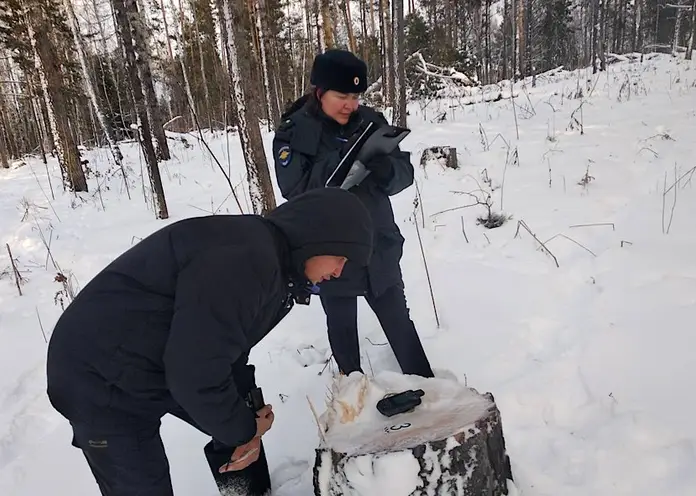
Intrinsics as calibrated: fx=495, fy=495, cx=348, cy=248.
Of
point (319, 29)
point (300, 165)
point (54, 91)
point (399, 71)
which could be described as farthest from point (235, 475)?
point (319, 29)

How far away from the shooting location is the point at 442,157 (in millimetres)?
5238

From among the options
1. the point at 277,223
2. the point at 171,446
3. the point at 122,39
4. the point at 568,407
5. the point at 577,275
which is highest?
the point at 122,39

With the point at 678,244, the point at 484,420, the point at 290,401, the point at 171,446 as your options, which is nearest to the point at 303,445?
the point at 290,401

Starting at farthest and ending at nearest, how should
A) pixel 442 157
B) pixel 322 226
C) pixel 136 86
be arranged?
pixel 136 86 → pixel 442 157 → pixel 322 226

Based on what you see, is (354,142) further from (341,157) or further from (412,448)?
(412,448)

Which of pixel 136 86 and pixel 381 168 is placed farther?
pixel 136 86

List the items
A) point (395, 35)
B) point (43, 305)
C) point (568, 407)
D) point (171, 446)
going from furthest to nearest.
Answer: point (395, 35), point (43, 305), point (171, 446), point (568, 407)

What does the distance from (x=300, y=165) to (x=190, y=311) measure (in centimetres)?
108

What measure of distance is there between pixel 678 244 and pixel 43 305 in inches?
180

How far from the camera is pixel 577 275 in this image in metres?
3.02

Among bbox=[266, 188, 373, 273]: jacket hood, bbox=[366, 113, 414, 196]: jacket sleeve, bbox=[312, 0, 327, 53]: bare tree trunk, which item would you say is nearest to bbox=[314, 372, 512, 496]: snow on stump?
bbox=[266, 188, 373, 273]: jacket hood

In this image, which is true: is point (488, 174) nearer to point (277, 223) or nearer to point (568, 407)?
point (568, 407)

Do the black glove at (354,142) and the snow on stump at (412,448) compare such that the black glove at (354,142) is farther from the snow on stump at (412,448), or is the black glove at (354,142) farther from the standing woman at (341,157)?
the snow on stump at (412,448)

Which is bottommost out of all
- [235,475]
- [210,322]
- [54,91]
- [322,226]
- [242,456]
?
[235,475]
